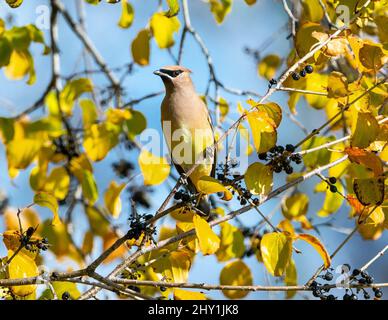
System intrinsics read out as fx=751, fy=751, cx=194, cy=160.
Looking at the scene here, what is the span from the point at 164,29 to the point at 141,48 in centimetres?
19

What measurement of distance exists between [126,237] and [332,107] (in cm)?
165

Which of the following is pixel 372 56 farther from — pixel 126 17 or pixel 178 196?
pixel 126 17

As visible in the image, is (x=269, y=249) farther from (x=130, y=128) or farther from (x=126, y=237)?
(x=130, y=128)

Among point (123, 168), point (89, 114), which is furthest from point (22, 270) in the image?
point (123, 168)

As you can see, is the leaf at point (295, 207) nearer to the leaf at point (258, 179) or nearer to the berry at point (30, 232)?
the leaf at point (258, 179)

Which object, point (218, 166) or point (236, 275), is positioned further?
point (236, 275)

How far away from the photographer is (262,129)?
2.84 metres

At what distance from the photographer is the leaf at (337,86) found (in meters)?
2.90

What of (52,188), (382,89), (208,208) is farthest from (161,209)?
Result: (52,188)

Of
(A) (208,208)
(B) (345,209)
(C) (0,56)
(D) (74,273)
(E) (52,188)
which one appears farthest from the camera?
(B) (345,209)

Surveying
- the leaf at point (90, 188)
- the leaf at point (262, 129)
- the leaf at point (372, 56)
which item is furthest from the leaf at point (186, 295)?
the leaf at point (90, 188)

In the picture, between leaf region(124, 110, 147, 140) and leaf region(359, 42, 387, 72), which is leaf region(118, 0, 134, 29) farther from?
leaf region(359, 42, 387, 72)

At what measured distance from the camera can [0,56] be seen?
3.88 m

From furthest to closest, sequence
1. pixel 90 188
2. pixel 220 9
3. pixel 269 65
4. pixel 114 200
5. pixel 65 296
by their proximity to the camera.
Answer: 1. pixel 269 65
2. pixel 220 9
3. pixel 90 188
4. pixel 114 200
5. pixel 65 296
